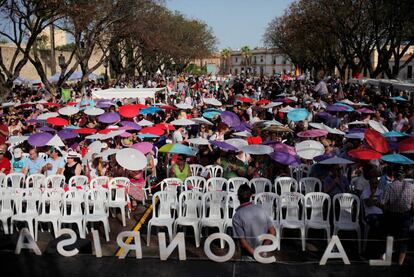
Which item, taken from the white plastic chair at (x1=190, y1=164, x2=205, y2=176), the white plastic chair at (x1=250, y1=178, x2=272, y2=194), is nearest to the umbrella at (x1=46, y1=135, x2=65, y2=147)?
the white plastic chair at (x1=190, y1=164, x2=205, y2=176)

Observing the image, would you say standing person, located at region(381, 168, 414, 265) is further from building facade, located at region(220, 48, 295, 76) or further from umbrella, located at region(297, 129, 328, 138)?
building facade, located at region(220, 48, 295, 76)

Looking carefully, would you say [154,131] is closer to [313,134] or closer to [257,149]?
[257,149]

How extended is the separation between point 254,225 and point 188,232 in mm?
3418

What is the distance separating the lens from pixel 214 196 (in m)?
7.86

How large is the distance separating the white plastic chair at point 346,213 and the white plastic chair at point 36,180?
5.77 m

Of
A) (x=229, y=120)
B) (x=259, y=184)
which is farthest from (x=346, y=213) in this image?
(x=229, y=120)

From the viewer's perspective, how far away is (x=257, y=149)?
9.38 meters

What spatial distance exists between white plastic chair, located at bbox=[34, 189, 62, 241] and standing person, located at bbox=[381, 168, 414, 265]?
5421 mm

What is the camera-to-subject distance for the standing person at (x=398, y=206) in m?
6.32

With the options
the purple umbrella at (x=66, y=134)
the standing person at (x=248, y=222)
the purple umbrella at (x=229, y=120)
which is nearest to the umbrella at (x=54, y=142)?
the purple umbrella at (x=66, y=134)

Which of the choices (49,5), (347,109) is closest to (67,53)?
(49,5)

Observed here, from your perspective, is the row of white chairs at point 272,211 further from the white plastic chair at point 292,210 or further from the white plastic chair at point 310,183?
the white plastic chair at point 310,183

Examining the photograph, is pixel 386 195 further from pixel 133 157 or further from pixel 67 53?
pixel 67 53

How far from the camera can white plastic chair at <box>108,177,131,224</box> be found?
8.78 metres
